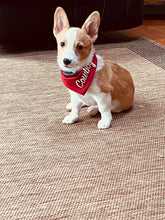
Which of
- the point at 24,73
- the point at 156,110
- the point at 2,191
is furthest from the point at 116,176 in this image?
the point at 24,73

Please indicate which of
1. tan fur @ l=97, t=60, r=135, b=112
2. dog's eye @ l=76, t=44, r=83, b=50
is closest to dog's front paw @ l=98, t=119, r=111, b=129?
tan fur @ l=97, t=60, r=135, b=112

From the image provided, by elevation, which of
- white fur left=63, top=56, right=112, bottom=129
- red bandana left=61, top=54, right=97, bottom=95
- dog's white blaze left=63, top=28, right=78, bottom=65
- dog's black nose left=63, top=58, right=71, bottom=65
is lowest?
white fur left=63, top=56, right=112, bottom=129

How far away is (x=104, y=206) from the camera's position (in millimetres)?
865

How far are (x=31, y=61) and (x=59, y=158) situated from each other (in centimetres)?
135

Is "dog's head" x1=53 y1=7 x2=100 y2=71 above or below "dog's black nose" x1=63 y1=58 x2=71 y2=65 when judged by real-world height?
above

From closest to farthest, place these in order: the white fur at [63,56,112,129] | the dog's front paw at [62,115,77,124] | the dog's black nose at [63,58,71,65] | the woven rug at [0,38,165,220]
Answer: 1. the woven rug at [0,38,165,220]
2. the dog's black nose at [63,58,71,65]
3. the white fur at [63,56,112,129]
4. the dog's front paw at [62,115,77,124]

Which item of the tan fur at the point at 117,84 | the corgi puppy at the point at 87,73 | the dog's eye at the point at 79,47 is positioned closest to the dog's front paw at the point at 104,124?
the corgi puppy at the point at 87,73

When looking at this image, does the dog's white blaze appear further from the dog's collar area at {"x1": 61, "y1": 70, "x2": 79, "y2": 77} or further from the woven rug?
the woven rug

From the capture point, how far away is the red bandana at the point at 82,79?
3.92 ft

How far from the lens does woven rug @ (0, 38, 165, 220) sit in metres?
0.87

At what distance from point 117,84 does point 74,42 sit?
12.1 inches

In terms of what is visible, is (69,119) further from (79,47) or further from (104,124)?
(79,47)

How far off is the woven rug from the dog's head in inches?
12.8

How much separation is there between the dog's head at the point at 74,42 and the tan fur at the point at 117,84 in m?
0.11
